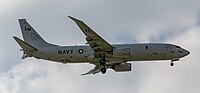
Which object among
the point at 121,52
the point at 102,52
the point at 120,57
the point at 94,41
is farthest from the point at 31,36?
the point at 121,52

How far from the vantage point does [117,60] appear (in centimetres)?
7506

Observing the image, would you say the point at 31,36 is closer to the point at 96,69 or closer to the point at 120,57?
the point at 96,69

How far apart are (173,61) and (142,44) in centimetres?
525

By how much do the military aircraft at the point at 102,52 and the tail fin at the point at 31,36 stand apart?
24 cm

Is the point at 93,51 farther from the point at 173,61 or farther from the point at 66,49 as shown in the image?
the point at 173,61

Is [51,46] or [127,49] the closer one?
[127,49]

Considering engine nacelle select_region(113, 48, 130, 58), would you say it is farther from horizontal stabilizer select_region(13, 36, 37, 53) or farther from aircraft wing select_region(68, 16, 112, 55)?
horizontal stabilizer select_region(13, 36, 37, 53)

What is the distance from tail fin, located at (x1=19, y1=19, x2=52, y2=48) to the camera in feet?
261

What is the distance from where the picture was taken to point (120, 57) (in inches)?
2886

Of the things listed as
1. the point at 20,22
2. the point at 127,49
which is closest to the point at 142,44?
the point at 127,49

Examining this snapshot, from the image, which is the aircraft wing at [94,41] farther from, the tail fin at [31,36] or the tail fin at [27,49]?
the tail fin at [31,36]

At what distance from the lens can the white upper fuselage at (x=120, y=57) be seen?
238 feet

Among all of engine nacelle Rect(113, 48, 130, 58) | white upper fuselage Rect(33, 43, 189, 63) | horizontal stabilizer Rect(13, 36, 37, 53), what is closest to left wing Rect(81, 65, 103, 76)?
white upper fuselage Rect(33, 43, 189, 63)

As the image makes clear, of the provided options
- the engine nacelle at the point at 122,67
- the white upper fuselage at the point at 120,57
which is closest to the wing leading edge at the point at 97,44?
the white upper fuselage at the point at 120,57
